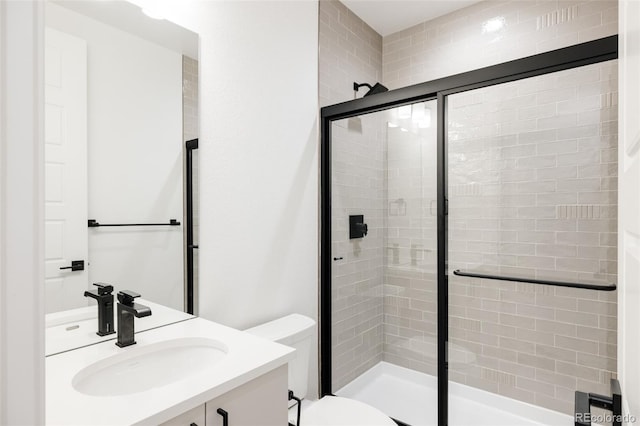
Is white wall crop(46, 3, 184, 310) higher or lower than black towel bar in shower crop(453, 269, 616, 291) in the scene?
higher

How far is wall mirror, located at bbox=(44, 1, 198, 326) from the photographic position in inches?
43.8

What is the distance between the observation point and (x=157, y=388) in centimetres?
96

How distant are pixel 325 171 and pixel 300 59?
0.65 metres

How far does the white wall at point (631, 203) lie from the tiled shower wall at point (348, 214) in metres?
1.69

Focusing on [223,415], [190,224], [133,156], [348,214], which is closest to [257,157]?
[190,224]

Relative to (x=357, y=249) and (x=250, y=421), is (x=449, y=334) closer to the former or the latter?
(x=357, y=249)

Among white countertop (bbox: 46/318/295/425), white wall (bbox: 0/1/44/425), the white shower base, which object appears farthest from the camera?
the white shower base

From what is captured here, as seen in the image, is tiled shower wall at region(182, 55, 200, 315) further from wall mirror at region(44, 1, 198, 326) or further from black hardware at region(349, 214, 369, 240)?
black hardware at region(349, 214, 369, 240)

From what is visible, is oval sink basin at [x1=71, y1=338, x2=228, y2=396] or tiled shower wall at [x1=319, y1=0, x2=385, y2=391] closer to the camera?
oval sink basin at [x1=71, y1=338, x2=228, y2=396]

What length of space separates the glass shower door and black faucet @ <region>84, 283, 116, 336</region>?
131 cm

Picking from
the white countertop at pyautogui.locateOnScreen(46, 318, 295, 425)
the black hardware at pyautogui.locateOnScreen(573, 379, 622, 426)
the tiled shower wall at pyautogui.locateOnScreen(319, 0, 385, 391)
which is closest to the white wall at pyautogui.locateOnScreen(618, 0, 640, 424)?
the black hardware at pyautogui.locateOnScreen(573, 379, 622, 426)

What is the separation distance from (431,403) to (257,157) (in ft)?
5.33

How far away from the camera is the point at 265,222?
1.81 m

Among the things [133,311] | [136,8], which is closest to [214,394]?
[133,311]
